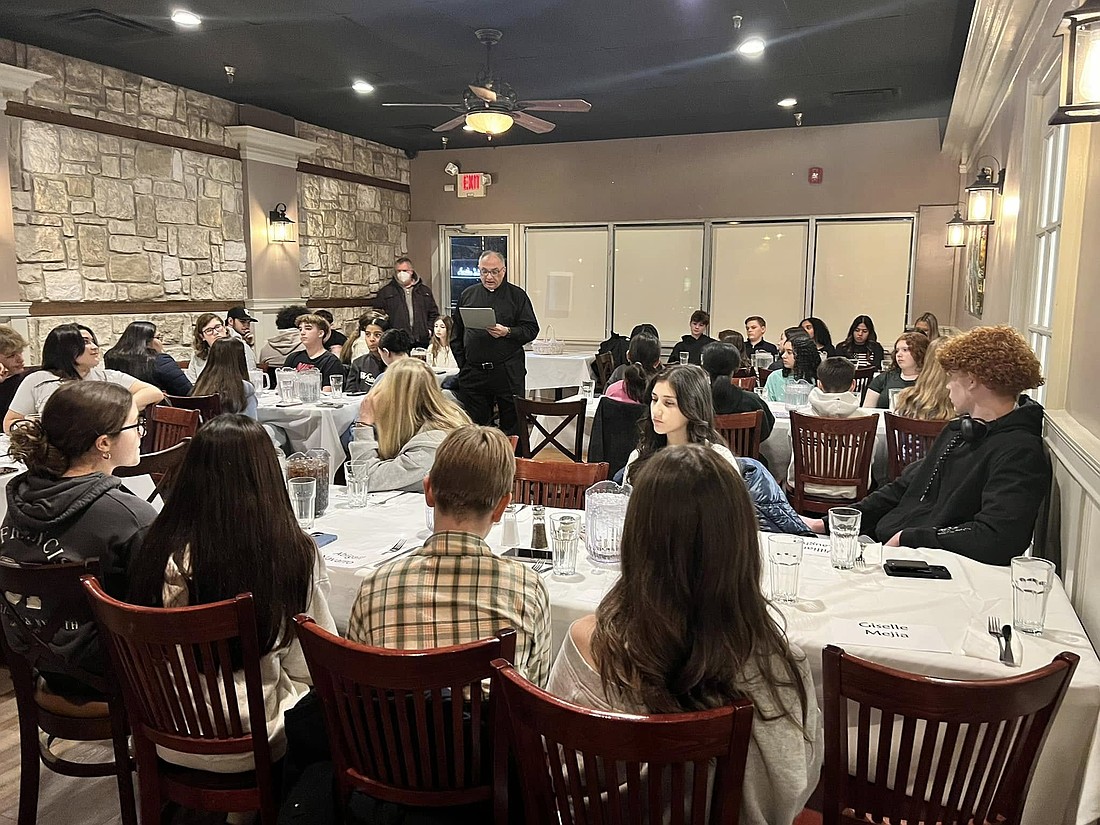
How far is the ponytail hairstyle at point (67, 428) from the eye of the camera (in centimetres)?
220

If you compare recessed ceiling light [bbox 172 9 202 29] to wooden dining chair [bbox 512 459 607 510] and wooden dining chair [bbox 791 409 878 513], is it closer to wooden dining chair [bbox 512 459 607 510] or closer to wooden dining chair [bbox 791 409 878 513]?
wooden dining chair [bbox 512 459 607 510]

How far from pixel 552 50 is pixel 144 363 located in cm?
361

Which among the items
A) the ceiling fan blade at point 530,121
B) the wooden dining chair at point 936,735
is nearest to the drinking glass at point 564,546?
the wooden dining chair at point 936,735

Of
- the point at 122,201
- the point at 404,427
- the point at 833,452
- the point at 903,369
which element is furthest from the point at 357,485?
the point at 122,201

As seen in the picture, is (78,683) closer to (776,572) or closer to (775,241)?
(776,572)

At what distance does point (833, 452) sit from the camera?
4324mm

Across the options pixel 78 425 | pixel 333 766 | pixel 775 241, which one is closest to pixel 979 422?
pixel 333 766

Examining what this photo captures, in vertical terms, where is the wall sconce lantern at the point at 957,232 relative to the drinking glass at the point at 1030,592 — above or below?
above

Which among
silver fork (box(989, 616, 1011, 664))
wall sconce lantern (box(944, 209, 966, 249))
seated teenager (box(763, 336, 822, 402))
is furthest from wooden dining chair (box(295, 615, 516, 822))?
wall sconce lantern (box(944, 209, 966, 249))

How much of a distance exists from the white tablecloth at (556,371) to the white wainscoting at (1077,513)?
5.99m

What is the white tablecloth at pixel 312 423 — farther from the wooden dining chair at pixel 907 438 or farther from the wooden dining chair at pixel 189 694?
the wooden dining chair at pixel 189 694

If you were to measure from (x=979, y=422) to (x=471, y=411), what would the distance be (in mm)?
4321

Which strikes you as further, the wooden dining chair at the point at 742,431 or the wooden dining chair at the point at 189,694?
the wooden dining chair at the point at 742,431

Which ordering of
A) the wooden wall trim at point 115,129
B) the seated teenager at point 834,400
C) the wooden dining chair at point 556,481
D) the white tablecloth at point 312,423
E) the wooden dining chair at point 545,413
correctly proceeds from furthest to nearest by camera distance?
the wooden wall trim at point 115,129
the white tablecloth at point 312,423
the wooden dining chair at point 545,413
the seated teenager at point 834,400
the wooden dining chair at point 556,481
